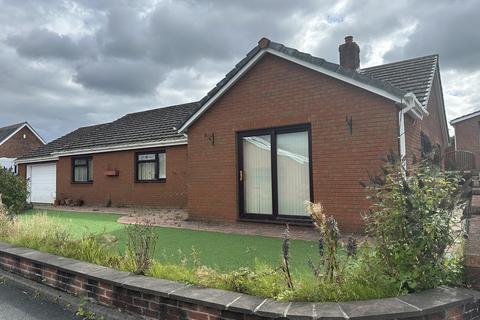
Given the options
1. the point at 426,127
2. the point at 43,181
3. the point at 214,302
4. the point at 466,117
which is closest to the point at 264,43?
the point at 426,127

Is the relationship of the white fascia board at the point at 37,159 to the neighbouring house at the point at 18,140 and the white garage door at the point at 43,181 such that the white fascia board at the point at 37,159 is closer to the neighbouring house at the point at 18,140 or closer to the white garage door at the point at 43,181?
the white garage door at the point at 43,181

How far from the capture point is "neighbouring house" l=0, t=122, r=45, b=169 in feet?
113

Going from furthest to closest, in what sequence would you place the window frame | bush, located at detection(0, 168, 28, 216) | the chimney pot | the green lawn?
1. bush, located at detection(0, 168, 28, 216)
2. the chimney pot
3. the window frame
4. the green lawn

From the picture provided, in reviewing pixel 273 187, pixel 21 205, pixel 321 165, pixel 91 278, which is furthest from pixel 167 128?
pixel 91 278

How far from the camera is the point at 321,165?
8.20m

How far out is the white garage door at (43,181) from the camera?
66.0 feet

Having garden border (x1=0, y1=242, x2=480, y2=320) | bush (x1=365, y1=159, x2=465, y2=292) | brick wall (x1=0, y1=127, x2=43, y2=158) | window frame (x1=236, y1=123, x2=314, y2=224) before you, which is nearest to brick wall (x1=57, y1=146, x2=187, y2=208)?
window frame (x1=236, y1=123, x2=314, y2=224)

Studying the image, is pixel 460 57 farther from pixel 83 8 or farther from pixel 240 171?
pixel 83 8

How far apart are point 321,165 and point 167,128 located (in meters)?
9.13

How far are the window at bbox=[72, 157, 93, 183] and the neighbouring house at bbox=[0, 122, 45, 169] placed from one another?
19.9 metres

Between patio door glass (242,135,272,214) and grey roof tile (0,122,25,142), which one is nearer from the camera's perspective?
patio door glass (242,135,272,214)

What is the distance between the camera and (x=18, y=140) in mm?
35906

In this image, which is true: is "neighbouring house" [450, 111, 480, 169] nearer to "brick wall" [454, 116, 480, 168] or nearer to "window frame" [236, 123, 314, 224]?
"brick wall" [454, 116, 480, 168]

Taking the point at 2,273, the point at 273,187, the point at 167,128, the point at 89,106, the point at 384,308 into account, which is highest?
the point at 89,106
